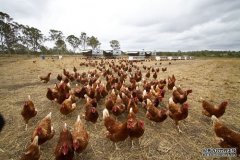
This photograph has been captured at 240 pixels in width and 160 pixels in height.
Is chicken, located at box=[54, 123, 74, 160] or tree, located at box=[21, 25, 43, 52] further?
tree, located at box=[21, 25, 43, 52]

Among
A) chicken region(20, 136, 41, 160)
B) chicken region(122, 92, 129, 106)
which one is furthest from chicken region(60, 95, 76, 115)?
chicken region(20, 136, 41, 160)

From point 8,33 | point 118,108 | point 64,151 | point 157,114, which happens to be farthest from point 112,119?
point 8,33

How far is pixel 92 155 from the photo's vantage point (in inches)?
205

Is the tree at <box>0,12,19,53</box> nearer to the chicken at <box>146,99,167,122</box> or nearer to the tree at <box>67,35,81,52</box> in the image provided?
the tree at <box>67,35,81,52</box>

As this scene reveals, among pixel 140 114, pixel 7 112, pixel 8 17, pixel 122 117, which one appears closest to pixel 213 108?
pixel 140 114

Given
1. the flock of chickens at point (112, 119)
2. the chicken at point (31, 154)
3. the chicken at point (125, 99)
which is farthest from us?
the chicken at point (125, 99)

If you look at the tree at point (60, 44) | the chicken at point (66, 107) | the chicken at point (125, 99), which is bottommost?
the chicken at point (66, 107)

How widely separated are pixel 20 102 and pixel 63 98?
2.89 metres

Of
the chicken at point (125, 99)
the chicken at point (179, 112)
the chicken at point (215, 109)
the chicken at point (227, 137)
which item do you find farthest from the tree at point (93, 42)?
the chicken at point (227, 137)

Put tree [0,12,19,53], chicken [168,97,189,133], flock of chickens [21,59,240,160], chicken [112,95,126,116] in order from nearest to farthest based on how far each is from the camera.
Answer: flock of chickens [21,59,240,160]
chicken [168,97,189,133]
chicken [112,95,126,116]
tree [0,12,19,53]

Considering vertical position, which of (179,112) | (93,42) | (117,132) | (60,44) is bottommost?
(117,132)

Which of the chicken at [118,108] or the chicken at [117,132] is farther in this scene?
the chicken at [118,108]

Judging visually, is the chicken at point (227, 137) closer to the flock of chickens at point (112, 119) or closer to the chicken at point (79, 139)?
the flock of chickens at point (112, 119)

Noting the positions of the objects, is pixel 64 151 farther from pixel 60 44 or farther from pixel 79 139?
pixel 60 44
